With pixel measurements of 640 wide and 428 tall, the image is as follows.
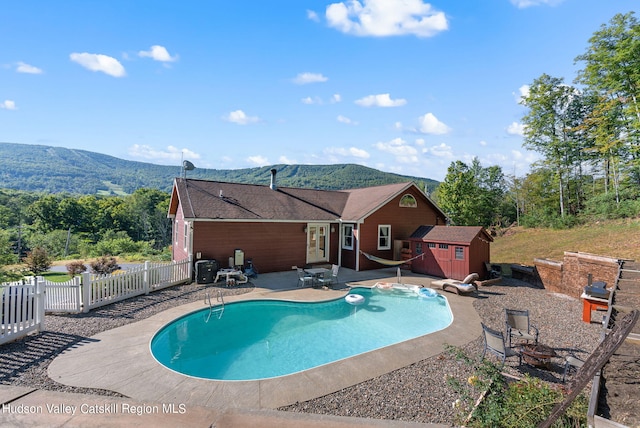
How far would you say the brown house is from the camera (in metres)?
13.4

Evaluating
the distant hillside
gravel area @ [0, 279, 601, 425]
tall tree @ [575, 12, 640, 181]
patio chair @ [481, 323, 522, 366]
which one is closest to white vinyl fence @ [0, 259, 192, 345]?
gravel area @ [0, 279, 601, 425]

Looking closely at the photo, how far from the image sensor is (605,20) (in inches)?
773

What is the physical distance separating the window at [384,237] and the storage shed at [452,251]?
1547 mm

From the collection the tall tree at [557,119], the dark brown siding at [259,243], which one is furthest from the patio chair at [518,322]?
the tall tree at [557,119]

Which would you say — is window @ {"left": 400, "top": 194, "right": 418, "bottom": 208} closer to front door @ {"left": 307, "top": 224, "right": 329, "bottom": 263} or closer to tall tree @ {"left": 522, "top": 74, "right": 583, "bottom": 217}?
front door @ {"left": 307, "top": 224, "right": 329, "bottom": 263}

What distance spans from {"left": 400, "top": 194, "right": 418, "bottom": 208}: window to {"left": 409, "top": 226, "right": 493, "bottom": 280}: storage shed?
232 cm

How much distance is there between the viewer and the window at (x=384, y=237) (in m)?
16.7

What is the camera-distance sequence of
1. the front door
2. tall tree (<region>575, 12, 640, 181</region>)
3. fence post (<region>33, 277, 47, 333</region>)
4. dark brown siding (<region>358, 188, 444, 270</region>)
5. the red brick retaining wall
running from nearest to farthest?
fence post (<region>33, 277, 47, 333</region>)
the red brick retaining wall
dark brown siding (<region>358, 188, 444, 270</region>)
the front door
tall tree (<region>575, 12, 640, 181</region>)

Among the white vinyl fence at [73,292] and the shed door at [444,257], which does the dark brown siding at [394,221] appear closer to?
the shed door at [444,257]

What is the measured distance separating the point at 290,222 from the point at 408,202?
23.6 ft

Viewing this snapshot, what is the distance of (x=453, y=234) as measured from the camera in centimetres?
1430

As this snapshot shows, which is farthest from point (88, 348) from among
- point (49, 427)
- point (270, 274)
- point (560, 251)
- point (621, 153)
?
point (621, 153)

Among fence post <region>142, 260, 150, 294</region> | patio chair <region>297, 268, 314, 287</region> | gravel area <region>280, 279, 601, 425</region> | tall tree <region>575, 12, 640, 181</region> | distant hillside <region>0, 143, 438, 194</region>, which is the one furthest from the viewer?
distant hillside <region>0, 143, 438, 194</region>

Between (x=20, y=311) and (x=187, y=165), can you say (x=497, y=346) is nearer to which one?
(x=20, y=311)
